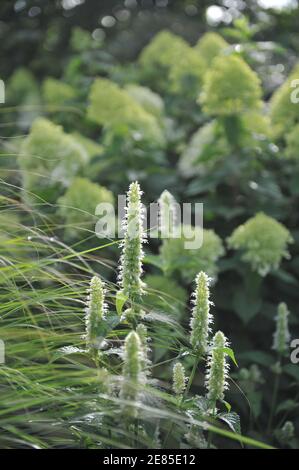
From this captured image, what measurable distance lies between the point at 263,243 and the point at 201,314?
111 cm

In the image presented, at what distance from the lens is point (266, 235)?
2695 mm

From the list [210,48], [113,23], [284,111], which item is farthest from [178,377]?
[113,23]

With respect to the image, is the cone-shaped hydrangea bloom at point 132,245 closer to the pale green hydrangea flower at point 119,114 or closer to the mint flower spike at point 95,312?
the mint flower spike at point 95,312

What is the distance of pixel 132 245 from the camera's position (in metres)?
1.67

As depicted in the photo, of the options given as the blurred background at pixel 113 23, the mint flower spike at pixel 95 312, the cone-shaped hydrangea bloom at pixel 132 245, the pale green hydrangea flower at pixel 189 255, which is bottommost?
the mint flower spike at pixel 95 312

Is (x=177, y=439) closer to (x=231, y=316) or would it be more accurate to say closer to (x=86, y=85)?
(x=231, y=316)

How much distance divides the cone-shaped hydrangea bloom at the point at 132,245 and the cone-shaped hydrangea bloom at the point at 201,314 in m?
0.15

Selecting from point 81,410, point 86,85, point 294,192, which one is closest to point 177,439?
point 81,410

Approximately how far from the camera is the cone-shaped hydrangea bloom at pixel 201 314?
1.64 m

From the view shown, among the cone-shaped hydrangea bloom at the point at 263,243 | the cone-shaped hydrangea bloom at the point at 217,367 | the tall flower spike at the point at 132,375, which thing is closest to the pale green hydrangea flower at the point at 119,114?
the cone-shaped hydrangea bloom at the point at 263,243

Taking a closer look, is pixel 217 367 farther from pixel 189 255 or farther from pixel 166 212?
pixel 189 255

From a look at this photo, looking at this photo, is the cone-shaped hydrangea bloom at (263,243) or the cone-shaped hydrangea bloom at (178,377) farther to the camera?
the cone-shaped hydrangea bloom at (263,243)

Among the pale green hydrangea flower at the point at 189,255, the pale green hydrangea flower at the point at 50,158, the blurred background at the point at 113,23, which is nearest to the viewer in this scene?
the pale green hydrangea flower at the point at 189,255

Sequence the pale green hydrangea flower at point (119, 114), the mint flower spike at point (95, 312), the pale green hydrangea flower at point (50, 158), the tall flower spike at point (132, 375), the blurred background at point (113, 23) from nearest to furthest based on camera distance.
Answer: the tall flower spike at point (132, 375) < the mint flower spike at point (95, 312) < the pale green hydrangea flower at point (50, 158) < the pale green hydrangea flower at point (119, 114) < the blurred background at point (113, 23)
